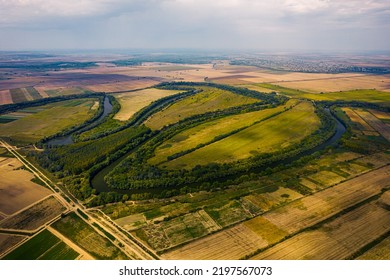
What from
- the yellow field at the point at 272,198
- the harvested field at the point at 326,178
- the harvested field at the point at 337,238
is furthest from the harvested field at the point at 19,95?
the harvested field at the point at 337,238

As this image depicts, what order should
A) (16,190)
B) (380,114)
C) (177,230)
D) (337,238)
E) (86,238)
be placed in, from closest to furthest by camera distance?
(337,238) < (86,238) < (177,230) < (16,190) < (380,114)

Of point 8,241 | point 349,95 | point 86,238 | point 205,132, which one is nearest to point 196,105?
point 205,132

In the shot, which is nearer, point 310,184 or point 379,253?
point 379,253

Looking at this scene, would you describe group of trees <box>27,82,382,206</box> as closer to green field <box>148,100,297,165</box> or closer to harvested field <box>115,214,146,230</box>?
green field <box>148,100,297,165</box>

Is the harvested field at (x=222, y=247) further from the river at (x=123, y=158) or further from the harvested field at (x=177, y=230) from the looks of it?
the river at (x=123, y=158)

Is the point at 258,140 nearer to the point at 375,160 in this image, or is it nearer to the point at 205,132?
the point at 205,132

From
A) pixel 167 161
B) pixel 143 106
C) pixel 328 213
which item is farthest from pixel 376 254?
pixel 143 106

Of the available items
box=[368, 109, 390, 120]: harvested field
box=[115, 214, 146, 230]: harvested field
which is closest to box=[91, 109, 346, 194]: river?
box=[115, 214, 146, 230]: harvested field
